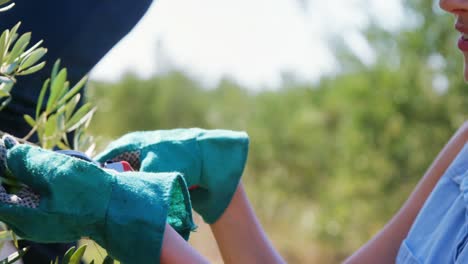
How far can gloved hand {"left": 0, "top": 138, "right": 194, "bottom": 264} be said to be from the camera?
0.93 meters

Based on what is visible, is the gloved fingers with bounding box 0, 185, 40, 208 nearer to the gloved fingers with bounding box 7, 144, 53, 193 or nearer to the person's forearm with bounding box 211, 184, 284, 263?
the gloved fingers with bounding box 7, 144, 53, 193

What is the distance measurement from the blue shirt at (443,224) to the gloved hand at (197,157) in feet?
1.09

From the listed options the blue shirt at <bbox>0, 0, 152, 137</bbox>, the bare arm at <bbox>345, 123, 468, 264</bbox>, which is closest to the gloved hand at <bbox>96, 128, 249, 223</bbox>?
the blue shirt at <bbox>0, 0, 152, 137</bbox>

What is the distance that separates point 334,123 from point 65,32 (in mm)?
6116

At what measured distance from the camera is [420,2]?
5855mm

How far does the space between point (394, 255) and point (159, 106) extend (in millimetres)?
6283

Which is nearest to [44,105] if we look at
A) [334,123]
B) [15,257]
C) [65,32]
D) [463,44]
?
[65,32]

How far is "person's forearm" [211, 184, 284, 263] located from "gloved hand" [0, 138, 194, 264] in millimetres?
430

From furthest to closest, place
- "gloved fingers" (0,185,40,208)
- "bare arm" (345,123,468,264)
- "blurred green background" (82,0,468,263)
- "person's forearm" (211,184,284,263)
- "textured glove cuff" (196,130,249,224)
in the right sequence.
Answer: "blurred green background" (82,0,468,263)
"bare arm" (345,123,468,264)
"person's forearm" (211,184,284,263)
"textured glove cuff" (196,130,249,224)
"gloved fingers" (0,185,40,208)

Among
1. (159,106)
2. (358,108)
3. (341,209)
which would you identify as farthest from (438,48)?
(159,106)

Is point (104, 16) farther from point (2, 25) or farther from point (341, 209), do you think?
point (341, 209)

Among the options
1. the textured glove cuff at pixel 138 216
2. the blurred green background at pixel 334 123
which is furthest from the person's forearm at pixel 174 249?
the blurred green background at pixel 334 123

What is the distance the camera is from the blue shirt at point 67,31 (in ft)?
4.27

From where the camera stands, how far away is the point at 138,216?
96 cm
